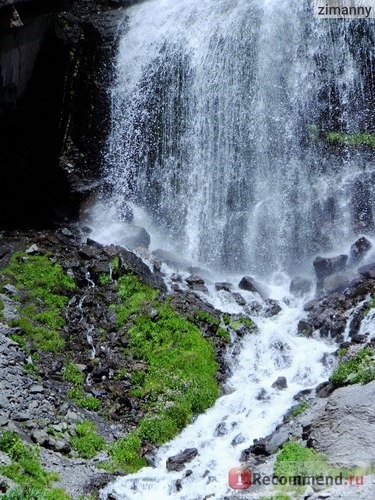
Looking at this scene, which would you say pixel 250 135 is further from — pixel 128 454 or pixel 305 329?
pixel 128 454

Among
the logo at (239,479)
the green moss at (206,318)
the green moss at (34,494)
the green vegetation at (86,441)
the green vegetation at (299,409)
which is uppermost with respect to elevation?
the green moss at (206,318)

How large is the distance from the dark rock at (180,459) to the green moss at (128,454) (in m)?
0.62

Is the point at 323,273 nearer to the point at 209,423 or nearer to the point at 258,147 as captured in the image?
the point at 258,147

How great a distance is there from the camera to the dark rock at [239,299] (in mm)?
21734

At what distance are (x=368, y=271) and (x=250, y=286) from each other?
3.89m

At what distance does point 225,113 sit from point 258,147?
1.88 m

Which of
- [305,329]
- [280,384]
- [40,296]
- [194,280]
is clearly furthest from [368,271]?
[40,296]

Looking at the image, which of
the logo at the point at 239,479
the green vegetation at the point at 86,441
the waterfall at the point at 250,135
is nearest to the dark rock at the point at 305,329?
the waterfall at the point at 250,135

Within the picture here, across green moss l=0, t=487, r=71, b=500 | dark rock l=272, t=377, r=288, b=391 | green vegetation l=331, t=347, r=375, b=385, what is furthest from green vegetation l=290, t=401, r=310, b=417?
green moss l=0, t=487, r=71, b=500

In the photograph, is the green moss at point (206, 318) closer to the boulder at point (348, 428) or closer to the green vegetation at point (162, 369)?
the green vegetation at point (162, 369)

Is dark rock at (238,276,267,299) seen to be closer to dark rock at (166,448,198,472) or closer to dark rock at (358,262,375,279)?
dark rock at (358,262,375,279)

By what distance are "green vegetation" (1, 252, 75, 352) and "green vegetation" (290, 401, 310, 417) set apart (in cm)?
651

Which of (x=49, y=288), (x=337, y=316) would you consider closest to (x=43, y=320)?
(x=49, y=288)

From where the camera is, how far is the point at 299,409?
15328 millimetres
